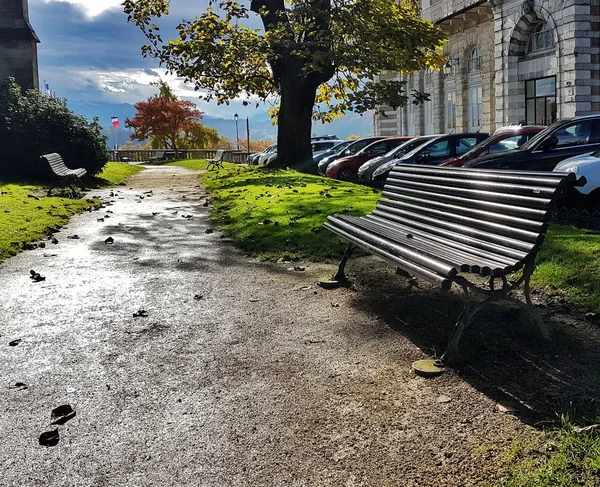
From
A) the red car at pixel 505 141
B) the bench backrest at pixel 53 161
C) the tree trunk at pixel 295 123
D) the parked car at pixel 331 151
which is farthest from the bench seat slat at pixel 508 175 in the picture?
the parked car at pixel 331 151

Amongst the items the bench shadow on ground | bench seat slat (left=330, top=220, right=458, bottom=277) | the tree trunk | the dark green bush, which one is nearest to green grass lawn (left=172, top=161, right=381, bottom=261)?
bench seat slat (left=330, top=220, right=458, bottom=277)

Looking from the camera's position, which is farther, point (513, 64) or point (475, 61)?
point (475, 61)

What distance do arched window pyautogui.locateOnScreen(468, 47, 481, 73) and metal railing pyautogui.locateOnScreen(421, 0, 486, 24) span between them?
8.27 feet

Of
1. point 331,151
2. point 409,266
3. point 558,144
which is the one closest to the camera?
point 409,266

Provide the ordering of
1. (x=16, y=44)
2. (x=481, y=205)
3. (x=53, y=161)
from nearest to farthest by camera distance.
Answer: (x=481, y=205), (x=53, y=161), (x=16, y=44)

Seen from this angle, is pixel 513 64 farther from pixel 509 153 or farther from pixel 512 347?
pixel 512 347

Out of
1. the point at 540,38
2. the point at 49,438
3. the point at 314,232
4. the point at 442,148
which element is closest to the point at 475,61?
the point at 540,38

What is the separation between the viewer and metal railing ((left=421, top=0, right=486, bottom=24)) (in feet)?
121

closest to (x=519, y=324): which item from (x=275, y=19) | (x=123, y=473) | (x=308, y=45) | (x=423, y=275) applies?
(x=423, y=275)

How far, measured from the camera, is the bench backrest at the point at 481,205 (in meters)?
4.43

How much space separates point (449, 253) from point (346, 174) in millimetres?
18509

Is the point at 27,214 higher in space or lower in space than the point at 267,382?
higher

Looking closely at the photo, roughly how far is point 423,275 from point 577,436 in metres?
1.54

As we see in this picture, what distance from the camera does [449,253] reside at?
15.7 feet
